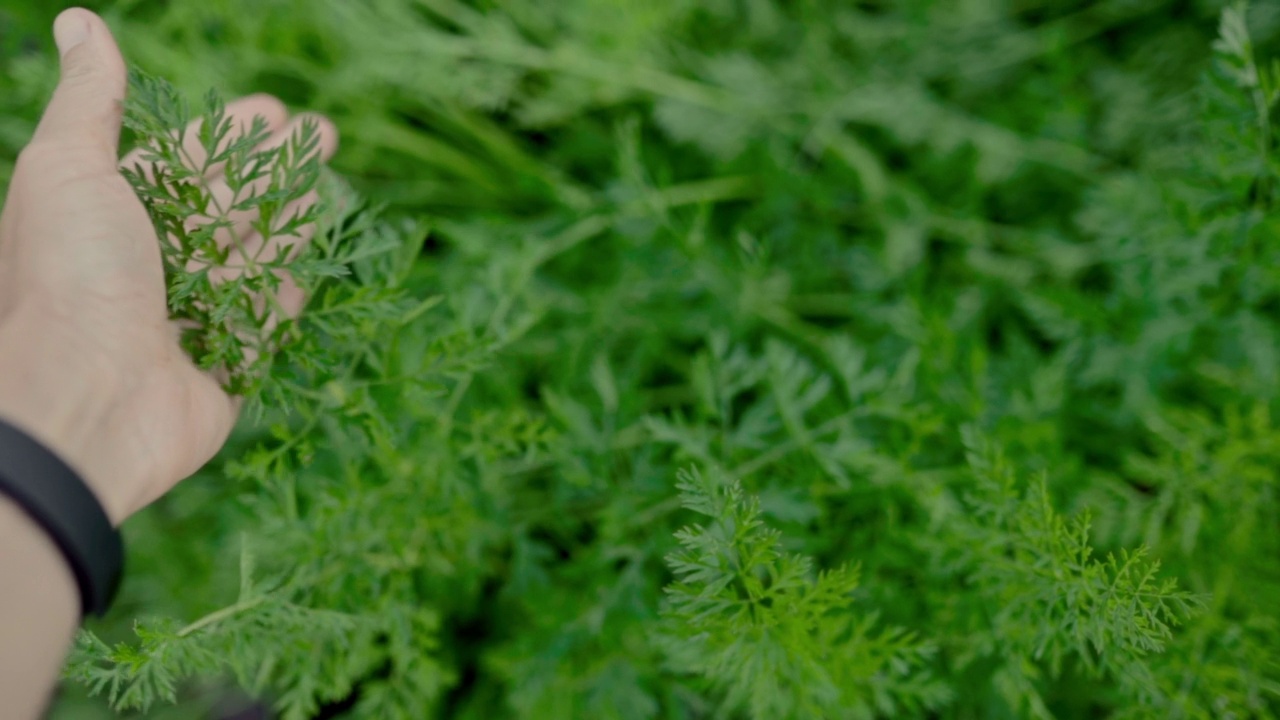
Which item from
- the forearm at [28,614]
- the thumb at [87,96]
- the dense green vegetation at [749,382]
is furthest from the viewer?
the dense green vegetation at [749,382]

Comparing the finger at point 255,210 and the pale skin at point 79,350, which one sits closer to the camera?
the pale skin at point 79,350

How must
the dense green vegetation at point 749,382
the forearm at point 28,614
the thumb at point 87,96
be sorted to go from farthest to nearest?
the dense green vegetation at point 749,382 < the thumb at point 87,96 < the forearm at point 28,614

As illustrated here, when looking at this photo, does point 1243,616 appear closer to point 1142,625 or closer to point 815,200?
point 1142,625

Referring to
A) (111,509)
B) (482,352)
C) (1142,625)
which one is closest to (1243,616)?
(1142,625)

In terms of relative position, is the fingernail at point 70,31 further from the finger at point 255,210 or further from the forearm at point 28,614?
the forearm at point 28,614

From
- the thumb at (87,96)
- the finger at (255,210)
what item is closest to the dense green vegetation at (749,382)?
the finger at (255,210)

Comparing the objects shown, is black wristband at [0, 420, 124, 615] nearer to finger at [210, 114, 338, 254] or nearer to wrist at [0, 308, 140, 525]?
wrist at [0, 308, 140, 525]

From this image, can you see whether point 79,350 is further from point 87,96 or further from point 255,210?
point 255,210

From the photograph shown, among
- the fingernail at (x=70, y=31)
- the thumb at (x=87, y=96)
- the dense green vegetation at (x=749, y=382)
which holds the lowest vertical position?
the dense green vegetation at (x=749, y=382)

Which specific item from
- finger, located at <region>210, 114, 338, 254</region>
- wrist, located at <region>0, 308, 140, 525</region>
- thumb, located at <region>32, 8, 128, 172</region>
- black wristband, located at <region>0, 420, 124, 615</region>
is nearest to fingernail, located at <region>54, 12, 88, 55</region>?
thumb, located at <region>32, 8, 128, 172</region>
